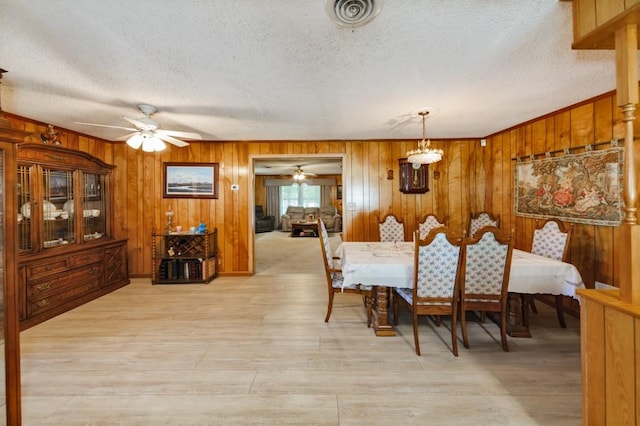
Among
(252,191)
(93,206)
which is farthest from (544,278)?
(93,206)

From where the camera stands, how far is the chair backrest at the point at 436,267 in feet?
7.16

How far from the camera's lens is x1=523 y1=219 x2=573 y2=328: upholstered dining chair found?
106 inches

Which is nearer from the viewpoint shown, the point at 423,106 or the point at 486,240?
the point at 486,240

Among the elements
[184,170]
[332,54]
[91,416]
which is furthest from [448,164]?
[91,416]

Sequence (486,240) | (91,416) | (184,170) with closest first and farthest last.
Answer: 1. (91,416)
2. (486,240)
3. (184,170)

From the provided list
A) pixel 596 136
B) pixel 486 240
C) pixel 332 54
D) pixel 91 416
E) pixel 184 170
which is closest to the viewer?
pixel 91 416

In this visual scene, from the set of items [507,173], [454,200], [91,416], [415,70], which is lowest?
[91,416]

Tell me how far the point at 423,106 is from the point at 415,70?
91 centimetres

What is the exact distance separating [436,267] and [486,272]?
44 centimetres

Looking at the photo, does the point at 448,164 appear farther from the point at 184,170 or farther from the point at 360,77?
the point at 184,170

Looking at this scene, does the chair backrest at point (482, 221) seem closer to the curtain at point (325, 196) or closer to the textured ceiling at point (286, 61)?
the textured ceiling at point (286, 61)

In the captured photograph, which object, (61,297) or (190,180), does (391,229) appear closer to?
(190,180)

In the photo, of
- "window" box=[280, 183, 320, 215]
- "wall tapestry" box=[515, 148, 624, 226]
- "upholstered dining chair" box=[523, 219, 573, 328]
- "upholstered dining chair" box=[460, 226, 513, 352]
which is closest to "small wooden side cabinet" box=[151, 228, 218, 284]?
"upholstered dining chair" box=[460, 226, 513, 352]

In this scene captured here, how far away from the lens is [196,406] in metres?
1.75
